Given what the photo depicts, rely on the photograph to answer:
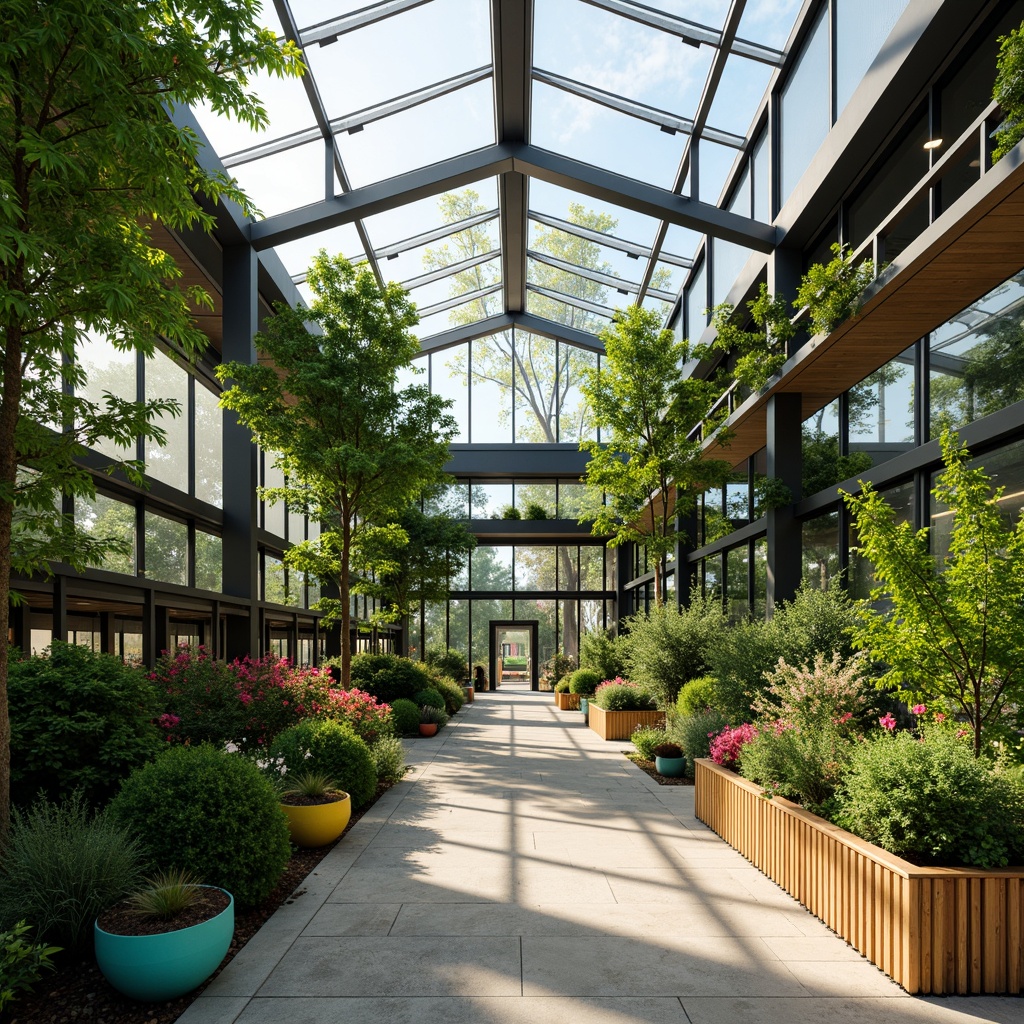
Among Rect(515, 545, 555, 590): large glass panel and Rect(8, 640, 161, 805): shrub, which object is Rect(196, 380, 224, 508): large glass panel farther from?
Rect(515, 545, 555, 590): large glass panel

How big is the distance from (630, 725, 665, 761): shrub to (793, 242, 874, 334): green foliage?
6728 millimetres

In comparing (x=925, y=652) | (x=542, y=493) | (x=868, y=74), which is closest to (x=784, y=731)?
(x=925, y=652)

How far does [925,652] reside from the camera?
568 cm

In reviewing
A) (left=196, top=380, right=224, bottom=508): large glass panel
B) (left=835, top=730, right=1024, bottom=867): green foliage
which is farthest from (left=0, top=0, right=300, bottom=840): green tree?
(left=196, top=380, right=224, bottom=508): large glass panel

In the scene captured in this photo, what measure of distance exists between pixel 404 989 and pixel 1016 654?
14.5 ft

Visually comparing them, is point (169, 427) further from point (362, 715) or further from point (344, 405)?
point (362, 715)

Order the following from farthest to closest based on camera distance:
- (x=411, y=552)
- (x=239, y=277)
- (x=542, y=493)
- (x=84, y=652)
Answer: (x=542, y=493) < (x=411, y=552) < (x=239, y=277) < (x=84, y=652)

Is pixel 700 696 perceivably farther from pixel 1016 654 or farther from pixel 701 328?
pixel 701 328

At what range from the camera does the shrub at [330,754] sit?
27.4 ft

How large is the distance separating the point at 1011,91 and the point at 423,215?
15.8m

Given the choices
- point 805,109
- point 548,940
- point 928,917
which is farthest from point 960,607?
point 805,109

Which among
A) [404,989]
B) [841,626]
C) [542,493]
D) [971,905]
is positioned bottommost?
[404,989]

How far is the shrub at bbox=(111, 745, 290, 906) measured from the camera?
17.4 feet

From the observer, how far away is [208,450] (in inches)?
621
